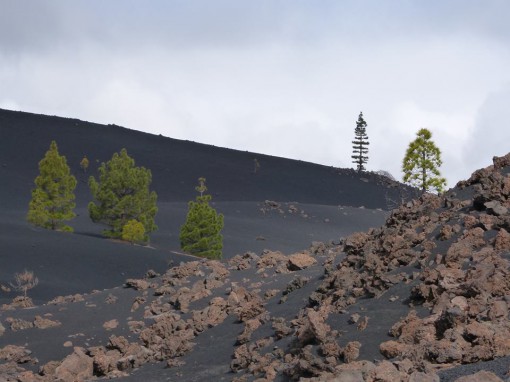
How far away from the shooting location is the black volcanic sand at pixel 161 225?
60.5ft

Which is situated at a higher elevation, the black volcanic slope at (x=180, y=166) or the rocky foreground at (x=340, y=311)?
the black volcanic slope at (x=180, y=166)

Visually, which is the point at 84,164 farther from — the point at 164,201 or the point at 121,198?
the point at 121,198

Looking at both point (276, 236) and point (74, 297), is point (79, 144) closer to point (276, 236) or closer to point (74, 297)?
point (276, 236)

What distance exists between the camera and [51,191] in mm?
43125

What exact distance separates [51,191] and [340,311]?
102 ft

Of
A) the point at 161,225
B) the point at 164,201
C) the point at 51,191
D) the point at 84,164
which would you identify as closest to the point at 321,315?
the point at 51,191

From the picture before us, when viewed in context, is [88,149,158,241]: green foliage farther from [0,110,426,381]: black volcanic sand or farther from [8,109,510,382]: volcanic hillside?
[8,109,510,382]: volcanic hillside

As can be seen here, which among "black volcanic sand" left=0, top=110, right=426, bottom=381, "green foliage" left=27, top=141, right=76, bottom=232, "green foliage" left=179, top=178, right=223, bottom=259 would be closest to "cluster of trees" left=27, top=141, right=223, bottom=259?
"green foliage" left=27, top=141, right=76, bottom=232

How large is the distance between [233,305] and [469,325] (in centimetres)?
874

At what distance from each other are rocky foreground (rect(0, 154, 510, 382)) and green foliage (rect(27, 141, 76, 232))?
20240 millimetres

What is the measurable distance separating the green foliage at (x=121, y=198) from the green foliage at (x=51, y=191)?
6.64ft

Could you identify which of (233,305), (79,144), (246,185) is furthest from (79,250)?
(79,144)

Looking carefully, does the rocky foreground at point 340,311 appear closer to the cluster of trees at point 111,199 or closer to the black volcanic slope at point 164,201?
the black volcanic slope at point 164,201

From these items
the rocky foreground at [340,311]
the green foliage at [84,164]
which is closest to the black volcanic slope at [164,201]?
the green foliage at [84,164]
